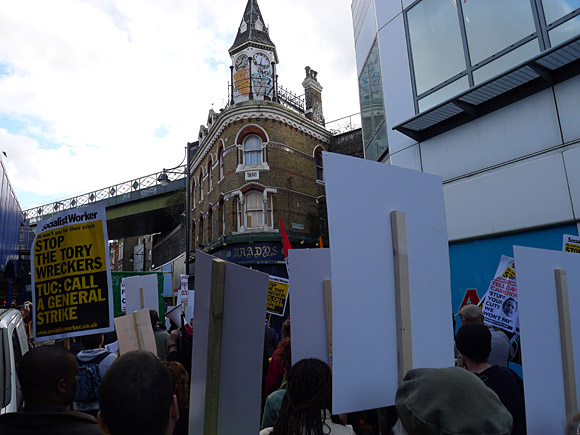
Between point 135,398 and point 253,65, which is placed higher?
point 253,65

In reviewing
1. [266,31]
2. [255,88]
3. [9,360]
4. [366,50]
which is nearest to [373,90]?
[366,50]

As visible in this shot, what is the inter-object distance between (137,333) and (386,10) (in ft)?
31.4

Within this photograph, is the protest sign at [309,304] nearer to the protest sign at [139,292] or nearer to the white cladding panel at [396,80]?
the protest sign at [139,292]

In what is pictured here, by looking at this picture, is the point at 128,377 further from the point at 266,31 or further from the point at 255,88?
the point at 266,31

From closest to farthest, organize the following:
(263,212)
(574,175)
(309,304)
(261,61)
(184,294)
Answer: (309,304) → (574,175) → (184,294) → (263,212) → (261,61)

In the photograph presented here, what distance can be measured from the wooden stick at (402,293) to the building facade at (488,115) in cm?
549

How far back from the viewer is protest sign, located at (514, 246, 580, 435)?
7.92ft

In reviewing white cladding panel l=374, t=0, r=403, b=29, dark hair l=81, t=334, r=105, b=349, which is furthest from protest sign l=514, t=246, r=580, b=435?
white cladding panel l=374, t=0, r=403, b=29

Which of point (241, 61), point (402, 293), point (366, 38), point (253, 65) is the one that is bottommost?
point (402, 293)

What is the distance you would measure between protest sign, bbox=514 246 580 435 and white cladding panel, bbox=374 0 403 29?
8607 millimetres

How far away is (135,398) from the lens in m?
1.43

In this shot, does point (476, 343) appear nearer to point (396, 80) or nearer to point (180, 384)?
point (180, 384)

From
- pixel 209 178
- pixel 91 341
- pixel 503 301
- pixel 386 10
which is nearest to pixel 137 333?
pixel 91 341

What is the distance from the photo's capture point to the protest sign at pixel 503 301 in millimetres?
4535
